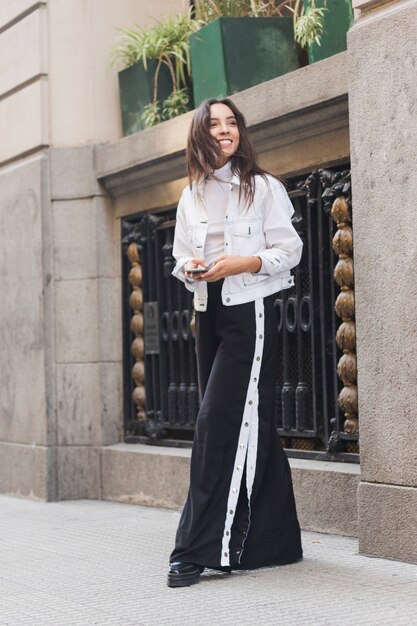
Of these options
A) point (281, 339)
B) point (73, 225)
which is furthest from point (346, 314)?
point (73, 225)

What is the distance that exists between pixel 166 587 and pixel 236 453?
0.65m

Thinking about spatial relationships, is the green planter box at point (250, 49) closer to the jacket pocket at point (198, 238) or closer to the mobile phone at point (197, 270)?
the jacket pocket at point (198, 238)

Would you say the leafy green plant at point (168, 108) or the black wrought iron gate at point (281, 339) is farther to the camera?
the leafy green plant at point (168, 108)

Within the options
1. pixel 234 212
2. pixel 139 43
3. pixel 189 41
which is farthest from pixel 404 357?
pixel 139 43

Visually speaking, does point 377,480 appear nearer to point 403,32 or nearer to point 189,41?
point 403,32

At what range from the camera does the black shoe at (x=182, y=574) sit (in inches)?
201

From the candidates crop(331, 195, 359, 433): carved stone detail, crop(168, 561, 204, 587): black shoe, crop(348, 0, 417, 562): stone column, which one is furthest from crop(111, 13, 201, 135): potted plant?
crop(168, 561, 204, 587): black shoe

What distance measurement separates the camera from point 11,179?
9.11 metres

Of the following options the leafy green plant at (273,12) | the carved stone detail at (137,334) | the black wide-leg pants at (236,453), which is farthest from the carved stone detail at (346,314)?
the carved stone detail at (137,334)

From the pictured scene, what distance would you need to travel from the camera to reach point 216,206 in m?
5.37

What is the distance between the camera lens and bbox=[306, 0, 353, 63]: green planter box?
678 centimetres

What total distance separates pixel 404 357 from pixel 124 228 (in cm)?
375

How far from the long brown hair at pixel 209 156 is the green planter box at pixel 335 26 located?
63.3 inches

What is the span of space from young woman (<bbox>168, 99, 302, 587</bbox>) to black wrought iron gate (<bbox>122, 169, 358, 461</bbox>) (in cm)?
123
